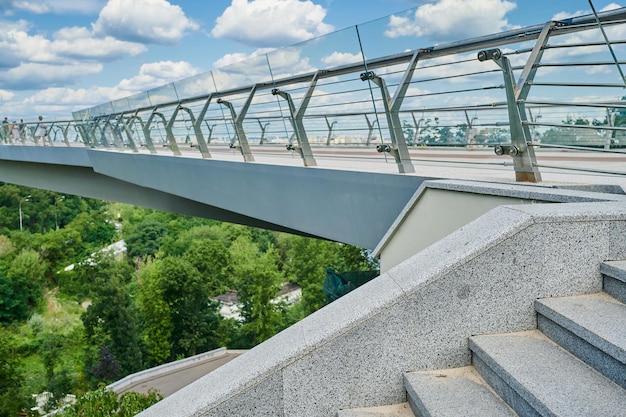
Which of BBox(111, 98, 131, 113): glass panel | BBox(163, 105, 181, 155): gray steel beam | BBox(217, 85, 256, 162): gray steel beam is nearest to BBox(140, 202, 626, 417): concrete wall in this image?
BBox(217, 85, 256, 162): gray steel beam

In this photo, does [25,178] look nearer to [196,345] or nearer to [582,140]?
[196,345]

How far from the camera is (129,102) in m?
16.8

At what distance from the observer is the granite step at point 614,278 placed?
11.9ft

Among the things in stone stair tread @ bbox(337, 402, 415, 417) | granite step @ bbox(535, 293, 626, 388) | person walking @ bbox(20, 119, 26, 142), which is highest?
person walking @ bbox(20, 119, 26, 142)

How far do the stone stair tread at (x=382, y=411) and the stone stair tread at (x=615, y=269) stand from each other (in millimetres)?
1415

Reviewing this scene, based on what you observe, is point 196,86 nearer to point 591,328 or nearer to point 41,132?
point 591,328

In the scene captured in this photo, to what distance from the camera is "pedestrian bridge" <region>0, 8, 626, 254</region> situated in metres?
5.04

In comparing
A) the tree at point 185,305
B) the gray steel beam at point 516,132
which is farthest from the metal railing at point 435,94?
the tree at point 185,305

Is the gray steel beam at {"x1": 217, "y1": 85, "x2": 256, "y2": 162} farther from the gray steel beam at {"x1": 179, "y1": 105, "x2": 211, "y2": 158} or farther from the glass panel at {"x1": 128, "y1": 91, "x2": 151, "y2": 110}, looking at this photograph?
the glass panel at {"x1": 128, "y1": 91, "x2": 151, "y2": 110}

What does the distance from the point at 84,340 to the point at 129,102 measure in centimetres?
3126

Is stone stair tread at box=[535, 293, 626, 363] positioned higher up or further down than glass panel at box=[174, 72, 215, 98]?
further down

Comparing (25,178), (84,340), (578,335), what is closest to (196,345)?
(84,340)

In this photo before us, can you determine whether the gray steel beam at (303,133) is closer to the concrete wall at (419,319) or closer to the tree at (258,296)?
the concrete wall at (419,319)

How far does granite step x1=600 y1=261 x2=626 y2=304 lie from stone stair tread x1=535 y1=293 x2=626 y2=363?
0.04 m
